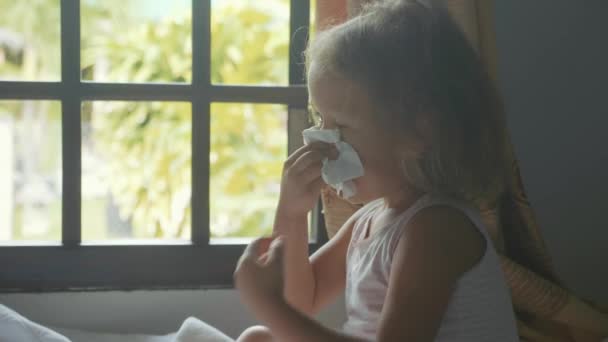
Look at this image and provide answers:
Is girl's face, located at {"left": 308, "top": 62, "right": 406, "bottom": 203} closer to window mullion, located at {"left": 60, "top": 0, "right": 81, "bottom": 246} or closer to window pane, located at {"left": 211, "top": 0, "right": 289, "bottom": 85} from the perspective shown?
window mullion, located at {"left": 60, "top": 0, "right": 81, "bottom": 246}

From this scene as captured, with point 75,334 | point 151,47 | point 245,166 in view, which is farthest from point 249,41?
point 75,334

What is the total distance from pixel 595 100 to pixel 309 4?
0.70m

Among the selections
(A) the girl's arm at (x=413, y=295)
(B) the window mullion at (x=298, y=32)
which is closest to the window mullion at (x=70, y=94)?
(B) the window mullion at (x=298, y=32)

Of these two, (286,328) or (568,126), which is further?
(568,126)

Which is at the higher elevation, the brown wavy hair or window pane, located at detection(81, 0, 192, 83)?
window pane, located at detection(81, 0, 192, 83)

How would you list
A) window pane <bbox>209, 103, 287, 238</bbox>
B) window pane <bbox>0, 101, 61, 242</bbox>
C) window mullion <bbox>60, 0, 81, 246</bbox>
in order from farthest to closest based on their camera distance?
window pane <bbox>0, 101, 61, 242</bbox>, window pane <bbox>209, 103, 287, 238</bbox>, window mullion <bbox>60, 0, 81, 246</bbox>

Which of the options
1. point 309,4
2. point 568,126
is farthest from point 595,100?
point 309,4

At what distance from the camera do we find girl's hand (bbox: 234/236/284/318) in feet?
3.18

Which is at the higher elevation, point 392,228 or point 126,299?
point 392,228

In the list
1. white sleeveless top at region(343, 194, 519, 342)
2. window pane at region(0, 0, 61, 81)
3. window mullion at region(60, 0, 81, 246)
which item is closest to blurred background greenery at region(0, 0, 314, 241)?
window pane at region(0, 0, 61, 81)

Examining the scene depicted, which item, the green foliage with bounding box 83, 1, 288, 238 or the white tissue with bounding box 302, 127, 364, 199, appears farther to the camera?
the green foliage with bounding box 83, 1, 288, 238

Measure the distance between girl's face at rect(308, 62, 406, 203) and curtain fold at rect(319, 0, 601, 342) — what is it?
39cm

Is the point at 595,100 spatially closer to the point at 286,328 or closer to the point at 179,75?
the point at 286,328

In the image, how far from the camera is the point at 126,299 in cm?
166
